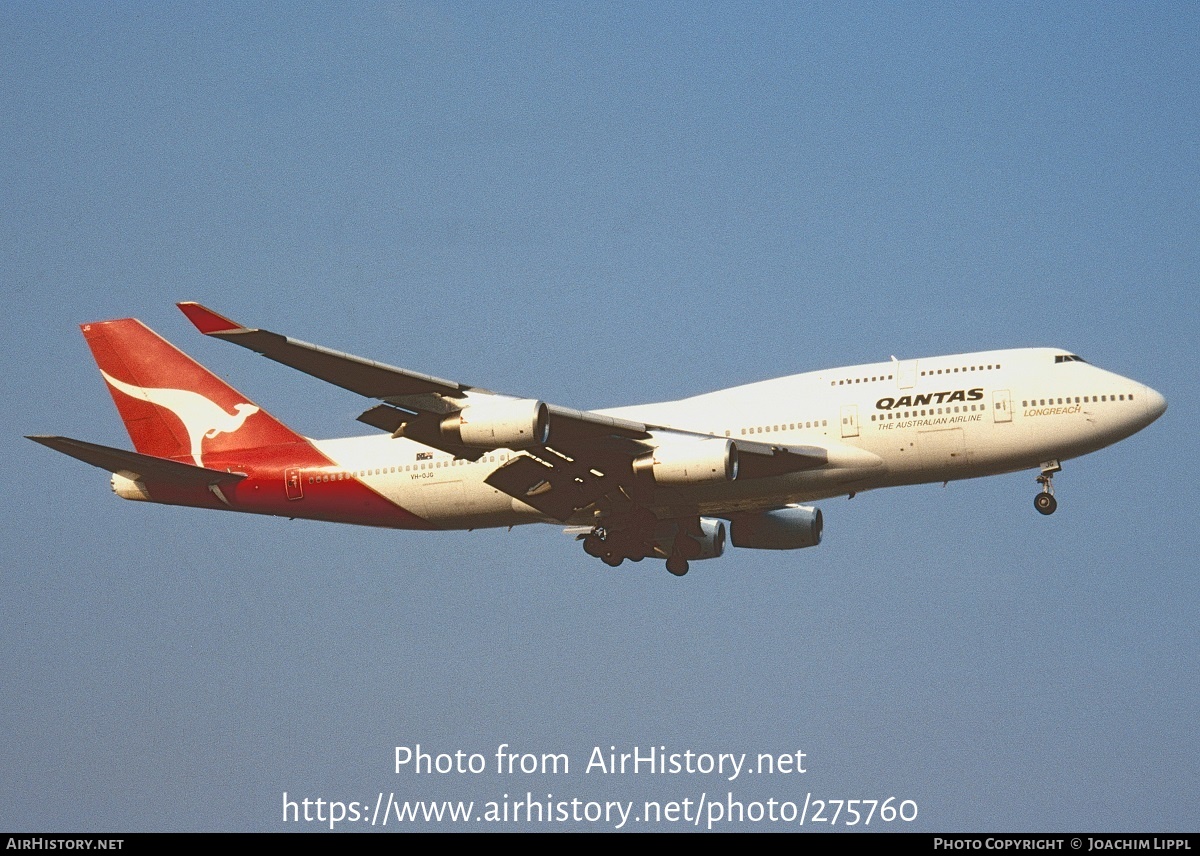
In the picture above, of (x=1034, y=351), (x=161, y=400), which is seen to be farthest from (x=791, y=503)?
(x=161, y=400)

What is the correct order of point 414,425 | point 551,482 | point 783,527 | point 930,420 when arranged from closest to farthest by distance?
1. point 414,425
2. point 930,420
3. point 551,482
4. point 783,527

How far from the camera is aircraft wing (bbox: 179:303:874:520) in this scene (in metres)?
34.8

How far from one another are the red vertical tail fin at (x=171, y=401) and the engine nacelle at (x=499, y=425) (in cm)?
942

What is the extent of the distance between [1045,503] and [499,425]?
552 inches

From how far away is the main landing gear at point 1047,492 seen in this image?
3950 cm

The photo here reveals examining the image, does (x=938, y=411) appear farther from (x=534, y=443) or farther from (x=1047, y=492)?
(x=534, y=443)

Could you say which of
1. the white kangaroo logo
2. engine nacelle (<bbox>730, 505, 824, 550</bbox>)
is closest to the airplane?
the white kangaroo logo

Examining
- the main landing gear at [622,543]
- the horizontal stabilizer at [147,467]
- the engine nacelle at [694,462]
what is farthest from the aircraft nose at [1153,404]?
the horizontal stabilizer at [147,467]

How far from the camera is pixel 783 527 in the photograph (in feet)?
152

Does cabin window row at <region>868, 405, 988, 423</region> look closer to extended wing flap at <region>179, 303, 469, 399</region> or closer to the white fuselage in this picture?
the white fuselage

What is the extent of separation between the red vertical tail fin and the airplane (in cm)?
24

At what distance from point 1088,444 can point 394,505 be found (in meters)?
18.1

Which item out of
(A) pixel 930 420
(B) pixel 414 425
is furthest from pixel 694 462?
(B) pixel 414 425
